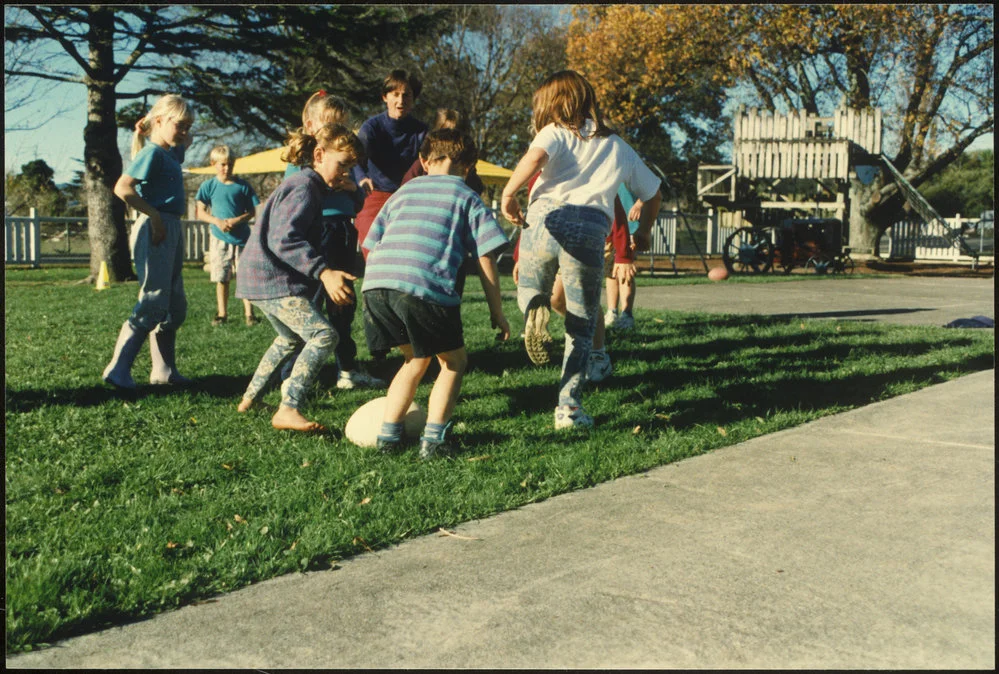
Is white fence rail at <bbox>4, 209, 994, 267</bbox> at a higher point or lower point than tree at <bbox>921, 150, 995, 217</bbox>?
lower

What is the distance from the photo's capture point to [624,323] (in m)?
9.18

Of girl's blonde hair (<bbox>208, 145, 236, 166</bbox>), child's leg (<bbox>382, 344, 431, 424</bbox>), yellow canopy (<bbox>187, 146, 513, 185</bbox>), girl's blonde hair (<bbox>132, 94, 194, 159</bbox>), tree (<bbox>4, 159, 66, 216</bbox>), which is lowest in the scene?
child's leg (<bbox>382, 344, 431, 424</bbox>)

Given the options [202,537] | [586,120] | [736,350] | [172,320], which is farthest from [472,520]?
[736,350]

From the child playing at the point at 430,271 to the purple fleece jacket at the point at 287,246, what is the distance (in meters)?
0.50

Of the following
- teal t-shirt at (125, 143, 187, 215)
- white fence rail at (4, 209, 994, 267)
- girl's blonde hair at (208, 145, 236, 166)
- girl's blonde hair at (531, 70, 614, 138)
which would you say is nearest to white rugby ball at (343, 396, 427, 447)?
girl's blonde hair at (531, 70, 614, 138)

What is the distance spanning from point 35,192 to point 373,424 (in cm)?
3517

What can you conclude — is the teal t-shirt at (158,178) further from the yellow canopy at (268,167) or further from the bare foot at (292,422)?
the yellow canopy at (268,167)

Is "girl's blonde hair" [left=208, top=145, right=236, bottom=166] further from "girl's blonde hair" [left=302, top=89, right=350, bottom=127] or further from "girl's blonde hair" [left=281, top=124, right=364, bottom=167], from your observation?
"girl's blonde hair" [left=281, top=124, right=364, bottom=167]

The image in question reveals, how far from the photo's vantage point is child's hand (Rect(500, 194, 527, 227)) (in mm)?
4781

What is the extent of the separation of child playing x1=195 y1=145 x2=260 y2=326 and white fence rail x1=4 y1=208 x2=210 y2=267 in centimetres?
1485

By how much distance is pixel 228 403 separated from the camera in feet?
18.7

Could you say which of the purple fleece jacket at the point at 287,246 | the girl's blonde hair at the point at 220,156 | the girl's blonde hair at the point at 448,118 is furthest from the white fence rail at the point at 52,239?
the purple fleece jacket at the point at 287,246

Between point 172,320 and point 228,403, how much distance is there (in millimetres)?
931

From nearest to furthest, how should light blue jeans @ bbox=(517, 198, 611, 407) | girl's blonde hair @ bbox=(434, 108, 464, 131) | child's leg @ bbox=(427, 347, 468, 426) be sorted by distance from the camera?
1. child's leg @ bbox=(427, 347, 468, 426)
2. light blue jeans @ bbox=(517, 198, 611, 407)
3. girl's blonde hair @ bbox=(434, 108, 464, 131)
